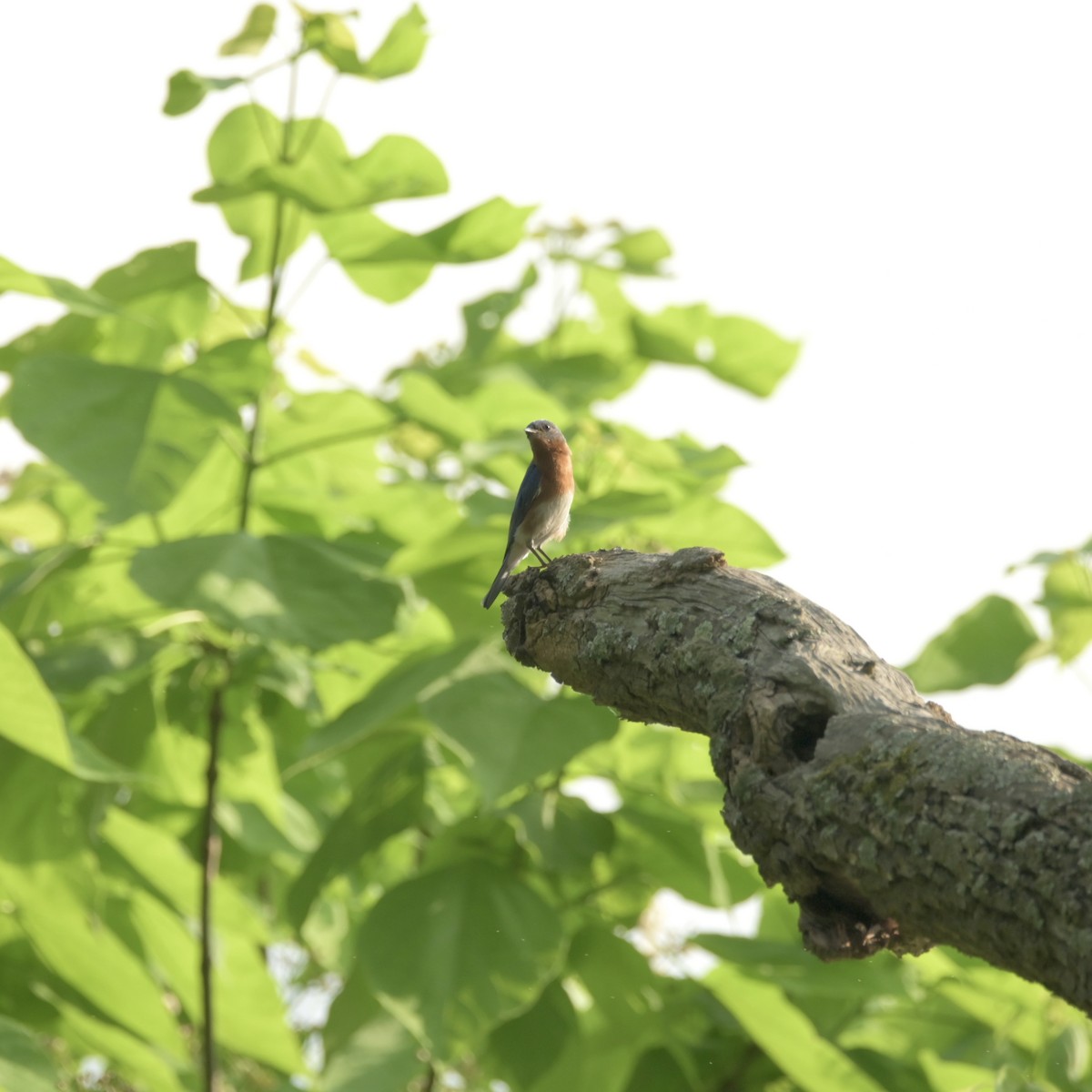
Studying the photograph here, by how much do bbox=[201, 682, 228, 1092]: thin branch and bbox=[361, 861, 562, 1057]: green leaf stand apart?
1.99 ft

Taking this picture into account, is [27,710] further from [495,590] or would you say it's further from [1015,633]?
[1015,633]

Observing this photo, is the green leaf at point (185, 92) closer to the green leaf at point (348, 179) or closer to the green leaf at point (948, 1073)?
the green leaf at point (348, 179)

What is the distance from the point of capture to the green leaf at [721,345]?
5367 mm

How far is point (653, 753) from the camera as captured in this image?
4727mm

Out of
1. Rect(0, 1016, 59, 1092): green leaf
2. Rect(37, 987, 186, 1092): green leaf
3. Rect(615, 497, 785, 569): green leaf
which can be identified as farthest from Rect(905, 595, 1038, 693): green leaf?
Rect(0, 1016, 59, 1092): green leaf

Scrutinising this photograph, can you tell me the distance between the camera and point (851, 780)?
1848 mm

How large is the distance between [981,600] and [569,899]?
1749 millimetres

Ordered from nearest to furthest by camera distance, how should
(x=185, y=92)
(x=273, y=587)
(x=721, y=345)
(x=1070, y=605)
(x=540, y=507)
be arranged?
(x=273, y=587)
(x=540, y=507)
(x=185, y=92)
(x=1070, y=605)
(x=721, y=345)

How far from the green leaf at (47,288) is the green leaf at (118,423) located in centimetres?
16

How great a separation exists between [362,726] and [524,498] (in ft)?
2.62

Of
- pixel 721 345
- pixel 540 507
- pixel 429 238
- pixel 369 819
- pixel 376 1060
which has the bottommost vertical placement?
pixel 376 1060

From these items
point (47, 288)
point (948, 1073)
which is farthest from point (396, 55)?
point (948, 1073)

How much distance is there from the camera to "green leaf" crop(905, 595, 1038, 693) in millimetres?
4480

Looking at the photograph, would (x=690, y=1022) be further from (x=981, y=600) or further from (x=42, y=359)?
(x=42, y=359)
